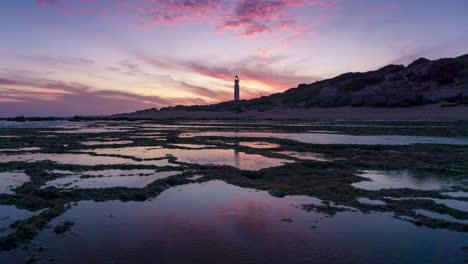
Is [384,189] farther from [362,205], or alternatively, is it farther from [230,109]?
[230,109]

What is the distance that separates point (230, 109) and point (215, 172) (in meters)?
80.2

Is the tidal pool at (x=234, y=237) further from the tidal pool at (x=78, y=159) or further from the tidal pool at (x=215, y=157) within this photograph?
the tidal pool at (x=78, y=159)

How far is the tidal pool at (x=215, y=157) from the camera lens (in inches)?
516

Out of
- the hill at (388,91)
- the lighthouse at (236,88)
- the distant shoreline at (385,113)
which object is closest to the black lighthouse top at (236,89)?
the lighthouse at (236,88)

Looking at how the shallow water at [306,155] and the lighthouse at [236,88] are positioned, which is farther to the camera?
the lighthouse at [236,88]

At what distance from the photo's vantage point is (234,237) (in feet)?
18.7

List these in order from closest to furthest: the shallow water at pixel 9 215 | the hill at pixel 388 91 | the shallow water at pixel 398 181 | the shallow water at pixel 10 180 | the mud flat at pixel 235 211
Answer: the mud flat at pixel 235 211, the shallow water at pixel 9 215, the shallow water at pixel 10 180, the shallow water at pixel 398 181, the hill at pixel 388 91

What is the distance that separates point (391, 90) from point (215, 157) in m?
70.0

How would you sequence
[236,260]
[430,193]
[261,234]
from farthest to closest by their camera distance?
[430,193] → [261,234] → [236,260]

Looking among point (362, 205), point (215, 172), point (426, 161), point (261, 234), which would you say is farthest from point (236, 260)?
point (426, 161)

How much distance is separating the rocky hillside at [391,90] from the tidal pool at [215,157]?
52920mm

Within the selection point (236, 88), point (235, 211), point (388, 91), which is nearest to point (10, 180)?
point (235, 211)

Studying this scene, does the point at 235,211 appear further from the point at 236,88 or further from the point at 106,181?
the point at 236,88

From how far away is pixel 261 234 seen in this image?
5.86 m
